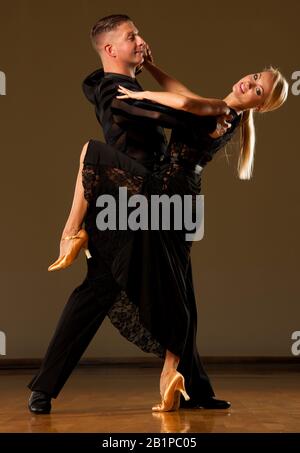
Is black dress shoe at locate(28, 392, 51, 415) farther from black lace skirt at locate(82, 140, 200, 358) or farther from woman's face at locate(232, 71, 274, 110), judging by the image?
woman's face at locate(232, 71, 274, 110)

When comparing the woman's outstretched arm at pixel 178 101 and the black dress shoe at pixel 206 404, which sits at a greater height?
the woman's outstretched arm at pixel 178 101

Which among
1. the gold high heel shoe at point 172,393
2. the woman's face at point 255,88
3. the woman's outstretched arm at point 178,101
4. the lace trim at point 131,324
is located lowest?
the gold high heel shoe at point 172,393

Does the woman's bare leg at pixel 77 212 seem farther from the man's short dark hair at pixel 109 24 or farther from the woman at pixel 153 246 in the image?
the man's short dark hair at pixel 109 24

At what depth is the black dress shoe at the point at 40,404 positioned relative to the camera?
279 cm

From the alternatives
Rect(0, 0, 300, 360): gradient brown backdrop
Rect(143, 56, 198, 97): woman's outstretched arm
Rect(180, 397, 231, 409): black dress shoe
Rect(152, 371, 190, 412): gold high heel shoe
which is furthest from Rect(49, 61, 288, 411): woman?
Rect(0, 0, 300, 360): gradient brown backdrop

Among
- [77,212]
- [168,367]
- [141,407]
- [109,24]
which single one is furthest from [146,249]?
[109,24]

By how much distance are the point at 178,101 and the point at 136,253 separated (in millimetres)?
507

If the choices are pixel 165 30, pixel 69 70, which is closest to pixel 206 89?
pixel 165 30

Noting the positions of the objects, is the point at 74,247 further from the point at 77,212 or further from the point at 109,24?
the point at 109,24

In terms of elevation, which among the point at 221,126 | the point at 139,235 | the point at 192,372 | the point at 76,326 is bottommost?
the point at 192,372

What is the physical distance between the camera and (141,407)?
119 inches

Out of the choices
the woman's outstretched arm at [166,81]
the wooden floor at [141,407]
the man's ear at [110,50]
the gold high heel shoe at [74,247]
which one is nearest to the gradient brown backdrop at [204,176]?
the wooden floor at [141,407]

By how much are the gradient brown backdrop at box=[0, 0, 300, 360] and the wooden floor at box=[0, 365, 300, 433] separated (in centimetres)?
62

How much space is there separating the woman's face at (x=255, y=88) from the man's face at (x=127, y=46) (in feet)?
1.17
